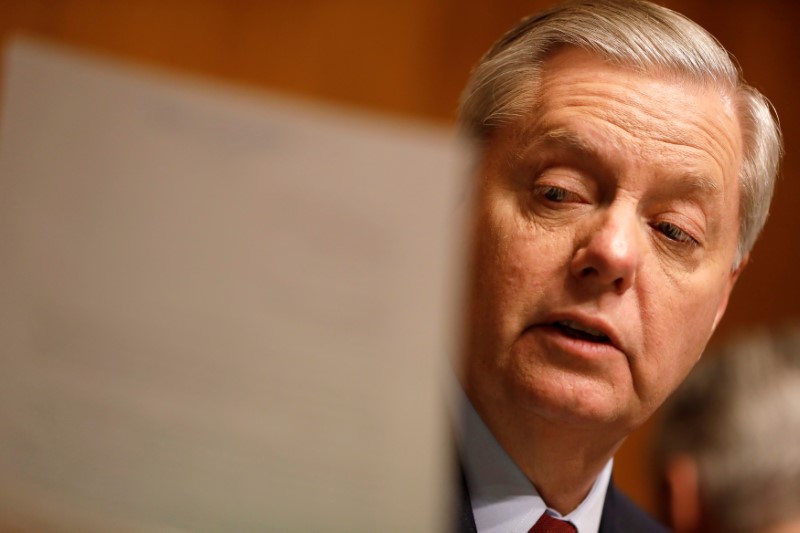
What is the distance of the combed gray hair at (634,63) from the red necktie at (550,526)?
21cm

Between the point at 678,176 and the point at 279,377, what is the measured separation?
28cm

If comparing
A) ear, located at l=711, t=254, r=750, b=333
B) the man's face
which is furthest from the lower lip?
ear, located at l=711, t=254, r=750, b=333

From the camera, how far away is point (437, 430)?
0.53 meters

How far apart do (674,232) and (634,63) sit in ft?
0.36

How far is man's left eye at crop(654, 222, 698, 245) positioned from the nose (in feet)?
0.06

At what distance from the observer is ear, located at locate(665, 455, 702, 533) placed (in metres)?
0.51

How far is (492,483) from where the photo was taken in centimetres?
53

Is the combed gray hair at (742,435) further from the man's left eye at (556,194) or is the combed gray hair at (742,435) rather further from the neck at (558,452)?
the man's left eye at (556,194)

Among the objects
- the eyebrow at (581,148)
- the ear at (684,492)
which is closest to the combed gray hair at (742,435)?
the ear at (684,492)

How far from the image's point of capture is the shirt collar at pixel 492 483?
53 centimetres

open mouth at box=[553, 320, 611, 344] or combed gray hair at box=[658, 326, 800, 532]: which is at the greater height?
open mouth at box=[553, 320, 611, 344]

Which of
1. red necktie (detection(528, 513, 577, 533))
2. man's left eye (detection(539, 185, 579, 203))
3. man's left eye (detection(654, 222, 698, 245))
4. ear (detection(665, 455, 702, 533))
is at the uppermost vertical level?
man's left eye (detection(539, 185, 579, 203))

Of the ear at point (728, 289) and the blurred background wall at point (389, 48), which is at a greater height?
the blurred background wall at point (389, 48)

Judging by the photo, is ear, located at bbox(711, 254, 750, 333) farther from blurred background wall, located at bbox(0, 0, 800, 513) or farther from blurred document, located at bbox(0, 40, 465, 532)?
blurred document, located at bbox(0, 40, 465, 532)
